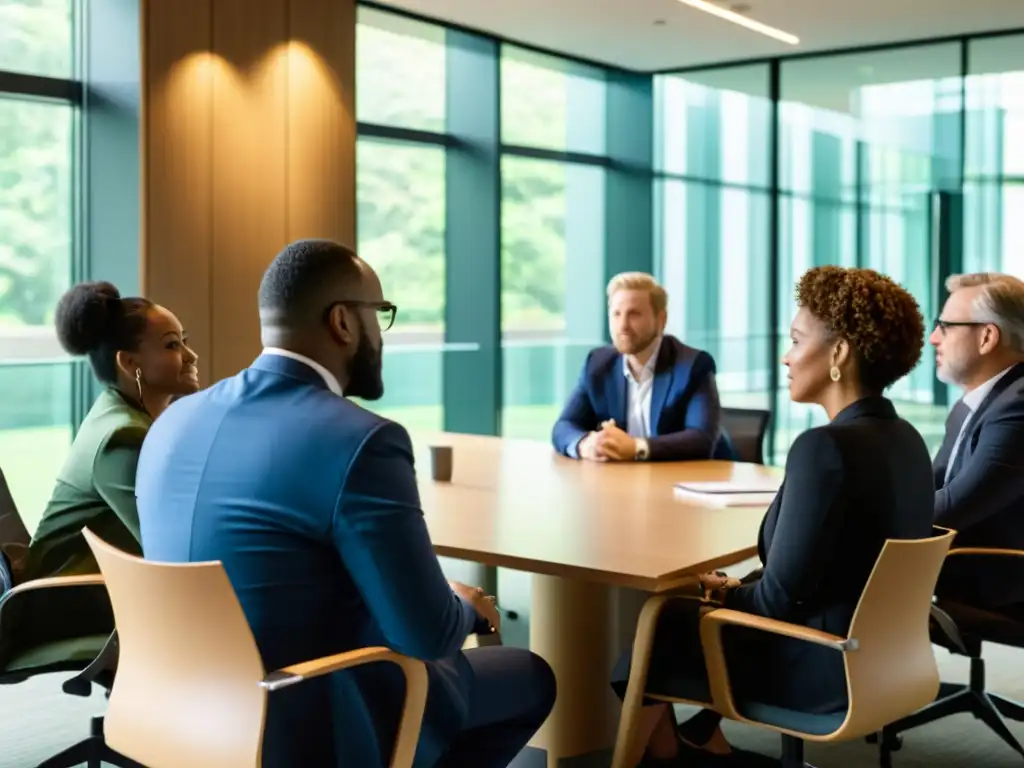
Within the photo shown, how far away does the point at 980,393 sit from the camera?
3875 millimetres

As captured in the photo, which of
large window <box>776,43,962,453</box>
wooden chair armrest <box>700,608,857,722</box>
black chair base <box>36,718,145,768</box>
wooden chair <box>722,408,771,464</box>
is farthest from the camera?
large window <box>776,43,962,453</box>

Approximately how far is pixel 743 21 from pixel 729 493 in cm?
481

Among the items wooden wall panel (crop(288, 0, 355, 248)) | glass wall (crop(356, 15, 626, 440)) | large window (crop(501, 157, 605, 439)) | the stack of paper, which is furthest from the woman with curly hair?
large window (crop(501, 157, 605, 439))

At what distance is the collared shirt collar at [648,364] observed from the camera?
498cm

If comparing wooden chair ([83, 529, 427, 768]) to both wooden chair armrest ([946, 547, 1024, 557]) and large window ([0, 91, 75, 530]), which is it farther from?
large window ([0, 91, 75, 530])

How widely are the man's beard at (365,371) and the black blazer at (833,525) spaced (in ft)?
2.99

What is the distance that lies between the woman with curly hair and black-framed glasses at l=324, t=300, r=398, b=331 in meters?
0.90

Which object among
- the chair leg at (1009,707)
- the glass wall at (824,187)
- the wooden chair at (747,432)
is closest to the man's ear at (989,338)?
the chair leg at (1009,707)

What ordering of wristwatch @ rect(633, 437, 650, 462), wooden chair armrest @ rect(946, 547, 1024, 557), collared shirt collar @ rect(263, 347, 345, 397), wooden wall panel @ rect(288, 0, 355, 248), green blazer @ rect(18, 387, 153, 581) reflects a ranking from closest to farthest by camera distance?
collared shirt collar @ rect(263, 347, 345, 397), green blazer @ rect(18, 387, 153, 581), wooden chair armrest @ rect(946, 547, 1024, 557), wristwatch @ rect(633, 437, 650, 462), wooden wall panel @ rect(288, 0, 355, 248)

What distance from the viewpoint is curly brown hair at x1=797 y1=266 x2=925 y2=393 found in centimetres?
294

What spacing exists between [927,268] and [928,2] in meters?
1.79

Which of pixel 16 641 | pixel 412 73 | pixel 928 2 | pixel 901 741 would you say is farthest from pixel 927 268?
pixel 16 641

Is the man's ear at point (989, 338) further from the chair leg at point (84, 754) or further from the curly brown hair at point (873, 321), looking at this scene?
the chair leg at point (84, 754)

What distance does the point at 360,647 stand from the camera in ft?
7.70
